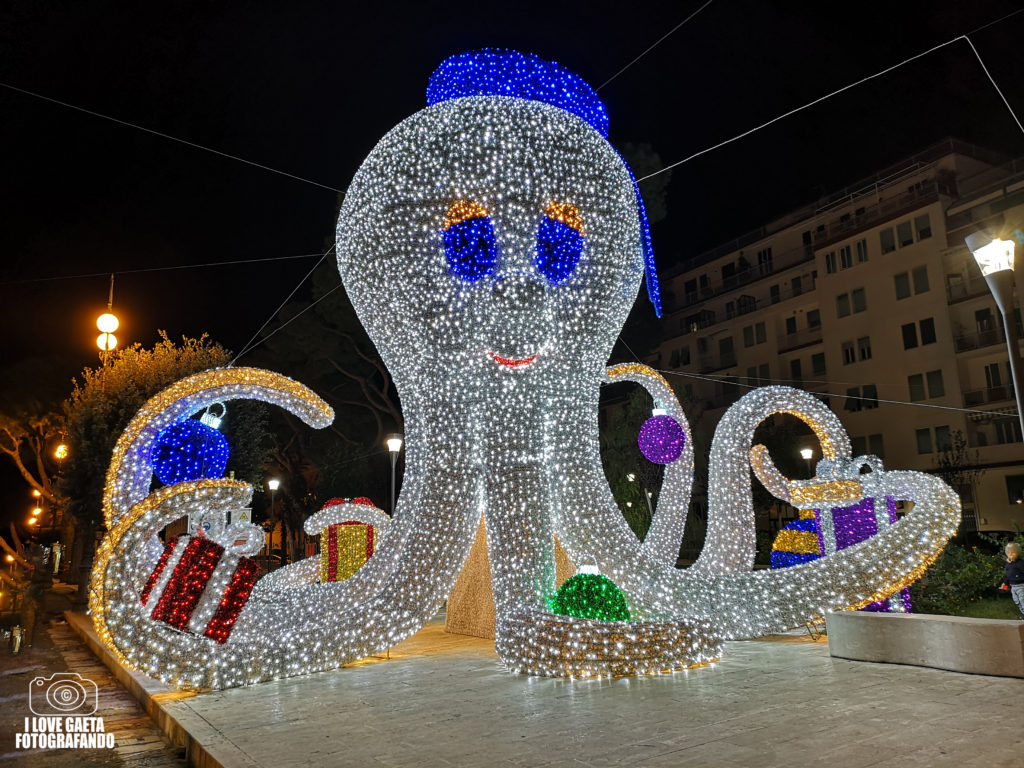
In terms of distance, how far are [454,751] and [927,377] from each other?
2543cm

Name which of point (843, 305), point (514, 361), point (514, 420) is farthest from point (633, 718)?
point (843, 305)

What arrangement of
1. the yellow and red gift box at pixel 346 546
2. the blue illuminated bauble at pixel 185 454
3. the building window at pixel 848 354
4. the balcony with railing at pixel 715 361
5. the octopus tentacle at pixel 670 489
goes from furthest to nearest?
the balcony with railing at pixel 715 361 < the building window at pixel 848 354 < the yellow and red gift box at pixel 346 546 < the octopus tentacle at pixel 670 489 < the blue illuminated bauble at pixel 185 454

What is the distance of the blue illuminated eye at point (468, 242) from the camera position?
6453 millimetres

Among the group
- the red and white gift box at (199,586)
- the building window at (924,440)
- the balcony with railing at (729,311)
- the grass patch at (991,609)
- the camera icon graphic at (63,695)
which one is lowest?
the grass patch at (991,609)

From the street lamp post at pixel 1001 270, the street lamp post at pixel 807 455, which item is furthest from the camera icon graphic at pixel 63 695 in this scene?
the street lamp post at pixel 807 455

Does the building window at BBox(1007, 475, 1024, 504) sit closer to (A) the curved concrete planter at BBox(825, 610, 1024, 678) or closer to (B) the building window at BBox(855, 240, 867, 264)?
(B) the building window at BBox(855, 240, 867, 264)

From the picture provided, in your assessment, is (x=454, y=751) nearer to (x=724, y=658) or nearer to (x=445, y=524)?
(x=445, y=524)

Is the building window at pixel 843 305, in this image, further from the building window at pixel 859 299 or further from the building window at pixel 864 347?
the building window at pixel 864 347

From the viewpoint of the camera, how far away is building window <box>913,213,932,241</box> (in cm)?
2448

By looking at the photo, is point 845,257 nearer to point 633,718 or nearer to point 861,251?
point 861,251

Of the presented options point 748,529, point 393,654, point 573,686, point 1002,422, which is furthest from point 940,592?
point 1002,422

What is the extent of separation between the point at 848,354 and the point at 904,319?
2485 mm

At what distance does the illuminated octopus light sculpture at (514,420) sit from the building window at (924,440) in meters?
20.6

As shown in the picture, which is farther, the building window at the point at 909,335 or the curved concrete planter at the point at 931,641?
the building window at the point at 909,335
